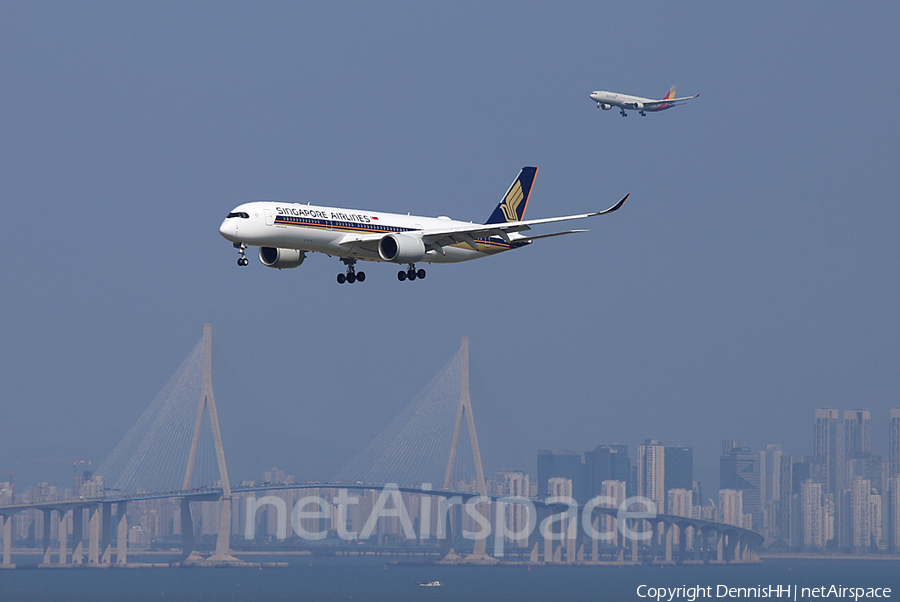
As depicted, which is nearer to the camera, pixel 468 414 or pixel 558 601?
pixel 558 601

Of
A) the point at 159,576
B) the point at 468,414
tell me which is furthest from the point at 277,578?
the point at 468,414

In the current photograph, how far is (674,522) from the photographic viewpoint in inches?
6698

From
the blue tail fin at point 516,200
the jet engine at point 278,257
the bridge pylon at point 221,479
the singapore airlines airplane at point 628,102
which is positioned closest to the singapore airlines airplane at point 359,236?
the jet engine at point 278,257

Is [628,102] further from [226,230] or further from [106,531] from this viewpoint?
[106,531]

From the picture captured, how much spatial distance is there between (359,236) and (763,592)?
10668 centimetres

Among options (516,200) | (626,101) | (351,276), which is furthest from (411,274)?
(626,101)

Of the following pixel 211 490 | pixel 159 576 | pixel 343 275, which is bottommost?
pixel 159 576

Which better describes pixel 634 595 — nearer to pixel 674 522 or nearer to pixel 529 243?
pixel 674 522

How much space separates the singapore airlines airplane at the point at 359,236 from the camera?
130 ft

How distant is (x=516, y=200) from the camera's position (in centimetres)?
5559

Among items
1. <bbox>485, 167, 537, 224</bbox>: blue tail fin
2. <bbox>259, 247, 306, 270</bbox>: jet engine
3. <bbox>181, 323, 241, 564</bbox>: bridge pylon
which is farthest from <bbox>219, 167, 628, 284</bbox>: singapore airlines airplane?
<bbox>181, 323, 241, 564</bbox>: bridge pylon

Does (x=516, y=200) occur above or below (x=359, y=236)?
above

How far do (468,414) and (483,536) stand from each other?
26378 mm

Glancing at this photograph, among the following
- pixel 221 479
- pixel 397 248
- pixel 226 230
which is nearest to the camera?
pixel 226 230
